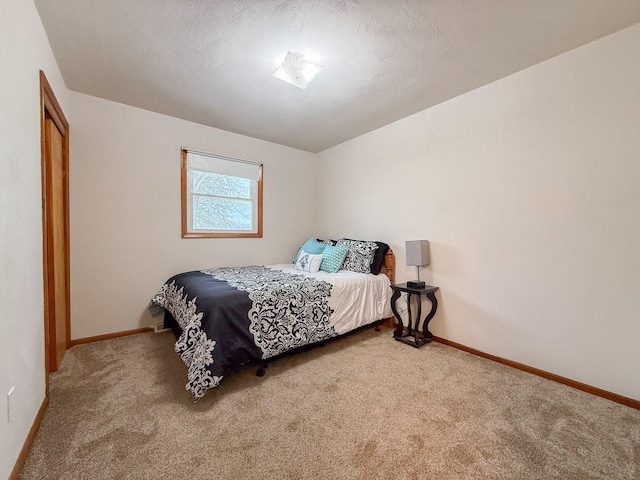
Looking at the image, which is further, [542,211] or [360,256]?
[360,256]

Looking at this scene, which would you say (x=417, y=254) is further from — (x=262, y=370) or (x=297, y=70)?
(x=297, y=70)

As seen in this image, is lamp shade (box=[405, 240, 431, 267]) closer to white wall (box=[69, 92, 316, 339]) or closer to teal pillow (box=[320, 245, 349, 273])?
teal pillow (box=[320, 245, 349, 273])

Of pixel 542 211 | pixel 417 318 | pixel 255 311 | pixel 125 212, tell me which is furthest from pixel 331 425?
pixel 125 212

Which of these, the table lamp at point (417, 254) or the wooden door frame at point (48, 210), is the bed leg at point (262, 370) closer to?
the wooden door frame at point (48, 210)

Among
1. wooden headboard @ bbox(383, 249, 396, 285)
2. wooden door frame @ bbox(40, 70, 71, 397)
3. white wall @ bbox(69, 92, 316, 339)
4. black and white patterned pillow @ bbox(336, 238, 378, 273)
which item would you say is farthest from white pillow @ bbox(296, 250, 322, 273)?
wooden door frame @ bbox(40, 70, 71, 397)

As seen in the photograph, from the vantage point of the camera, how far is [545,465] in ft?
4.23

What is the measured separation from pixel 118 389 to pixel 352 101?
3236 mm

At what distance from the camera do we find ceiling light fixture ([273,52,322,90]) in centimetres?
199

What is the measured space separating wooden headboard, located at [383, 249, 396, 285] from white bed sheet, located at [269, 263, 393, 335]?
0.24ft

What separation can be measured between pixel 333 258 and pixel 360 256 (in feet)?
1.11

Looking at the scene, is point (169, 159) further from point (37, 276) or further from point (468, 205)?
point (468, 205)

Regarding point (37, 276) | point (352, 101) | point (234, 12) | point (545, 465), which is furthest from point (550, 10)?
point (37, 276)

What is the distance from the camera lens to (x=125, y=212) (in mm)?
2898

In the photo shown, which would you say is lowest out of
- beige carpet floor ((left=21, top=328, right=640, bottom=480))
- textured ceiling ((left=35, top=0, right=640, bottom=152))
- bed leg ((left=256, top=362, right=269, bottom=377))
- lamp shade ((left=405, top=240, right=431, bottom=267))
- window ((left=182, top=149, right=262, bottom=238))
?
beige carpet floor ((left=21, top=328, right=640, bottom=480))
